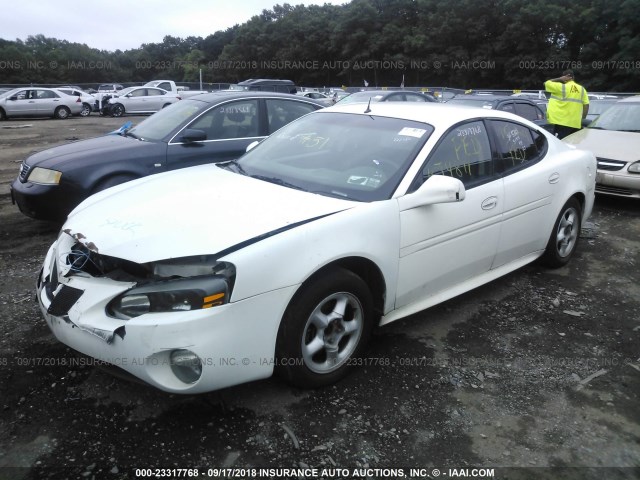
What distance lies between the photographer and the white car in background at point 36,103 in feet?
69.1

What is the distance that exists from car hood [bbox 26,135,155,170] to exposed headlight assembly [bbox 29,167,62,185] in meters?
0.05

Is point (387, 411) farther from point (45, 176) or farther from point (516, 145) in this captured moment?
point (45, 176)

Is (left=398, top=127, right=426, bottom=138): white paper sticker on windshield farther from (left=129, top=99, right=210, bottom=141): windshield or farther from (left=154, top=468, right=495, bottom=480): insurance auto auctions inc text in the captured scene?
(left=129, top=99, right=210, bottom=141): windshield

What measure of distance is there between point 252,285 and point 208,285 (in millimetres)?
209

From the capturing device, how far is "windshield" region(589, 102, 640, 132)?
7898 mm

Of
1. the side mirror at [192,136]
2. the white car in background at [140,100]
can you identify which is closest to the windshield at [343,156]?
the side mirror at [192,136]

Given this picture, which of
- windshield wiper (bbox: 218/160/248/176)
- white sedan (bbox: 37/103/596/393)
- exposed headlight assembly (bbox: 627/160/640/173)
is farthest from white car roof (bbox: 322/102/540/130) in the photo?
exposed headlight assembly (bbox: 627/160/640/173)

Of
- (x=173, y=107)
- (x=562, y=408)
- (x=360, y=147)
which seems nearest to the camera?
(x=562, y=408)

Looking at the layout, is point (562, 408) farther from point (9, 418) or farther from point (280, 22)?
point (280, 22)

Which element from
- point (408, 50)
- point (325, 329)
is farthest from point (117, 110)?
point (408, 50)

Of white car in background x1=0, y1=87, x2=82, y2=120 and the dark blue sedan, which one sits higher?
white car in background x1=0, y1=87, x2=82, y2=120

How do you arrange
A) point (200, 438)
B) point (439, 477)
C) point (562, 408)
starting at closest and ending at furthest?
point (439, 477) < point (200, 438) < point (562, 408)

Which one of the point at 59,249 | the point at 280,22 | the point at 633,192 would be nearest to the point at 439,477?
the point at 59,249

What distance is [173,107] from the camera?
652 cm
